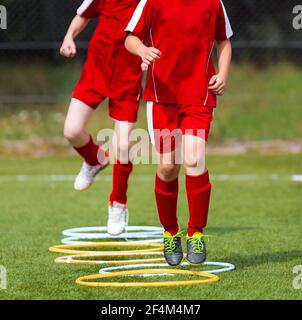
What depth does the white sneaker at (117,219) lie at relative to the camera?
7.12 meters

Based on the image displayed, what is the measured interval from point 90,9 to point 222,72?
6.65 ft

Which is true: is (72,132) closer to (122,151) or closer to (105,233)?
(122,151)

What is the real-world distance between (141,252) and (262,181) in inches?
201

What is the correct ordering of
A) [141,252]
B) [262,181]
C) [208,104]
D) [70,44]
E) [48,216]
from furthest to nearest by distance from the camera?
[262,181]
[48,216]
[70,44]
[141,252]
[208,104]

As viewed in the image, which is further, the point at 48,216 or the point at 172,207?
the point at 48,216

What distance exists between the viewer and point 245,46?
53.1 ft

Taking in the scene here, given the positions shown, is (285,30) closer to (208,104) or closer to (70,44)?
(70,44)

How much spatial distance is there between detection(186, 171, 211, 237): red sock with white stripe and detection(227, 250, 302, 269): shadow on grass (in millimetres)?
415

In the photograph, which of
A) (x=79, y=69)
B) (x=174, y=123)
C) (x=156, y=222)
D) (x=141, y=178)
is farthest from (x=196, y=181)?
(x=79, y=69)

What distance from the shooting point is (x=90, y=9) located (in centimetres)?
743

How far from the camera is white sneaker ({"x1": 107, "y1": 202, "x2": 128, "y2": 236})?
712 centimetres

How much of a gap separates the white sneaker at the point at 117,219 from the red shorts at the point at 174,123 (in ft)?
4.83

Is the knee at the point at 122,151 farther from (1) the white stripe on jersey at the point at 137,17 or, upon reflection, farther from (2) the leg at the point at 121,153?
(1) the white stripe on jersey at the point at 137,17

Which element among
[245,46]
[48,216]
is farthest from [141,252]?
[245,46]
